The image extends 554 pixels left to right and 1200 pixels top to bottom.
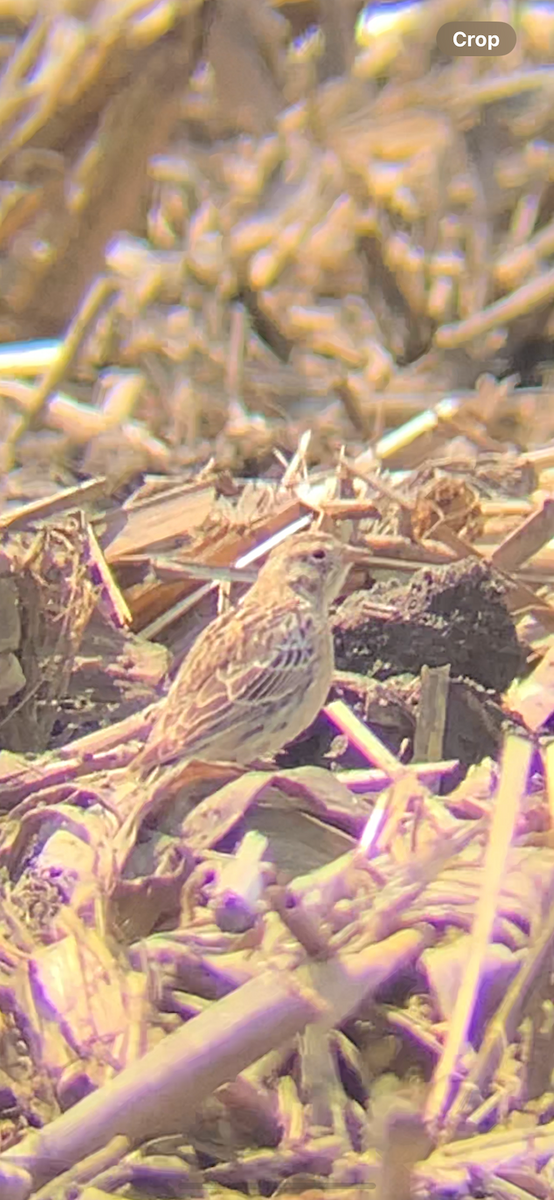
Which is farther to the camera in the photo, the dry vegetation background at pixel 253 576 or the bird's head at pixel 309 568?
the bird's head at pixel 309 568

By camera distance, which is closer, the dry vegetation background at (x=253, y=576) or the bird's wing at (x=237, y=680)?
the dry vegetation background at (x=253, y=576)

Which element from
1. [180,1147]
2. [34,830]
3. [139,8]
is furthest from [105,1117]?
[139,8]

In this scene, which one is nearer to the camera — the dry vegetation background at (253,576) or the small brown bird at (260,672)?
the dry vegetation background at (253,576)

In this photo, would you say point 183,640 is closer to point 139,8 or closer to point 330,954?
point 330,954

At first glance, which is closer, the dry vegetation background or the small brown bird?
the dry vegetation background
